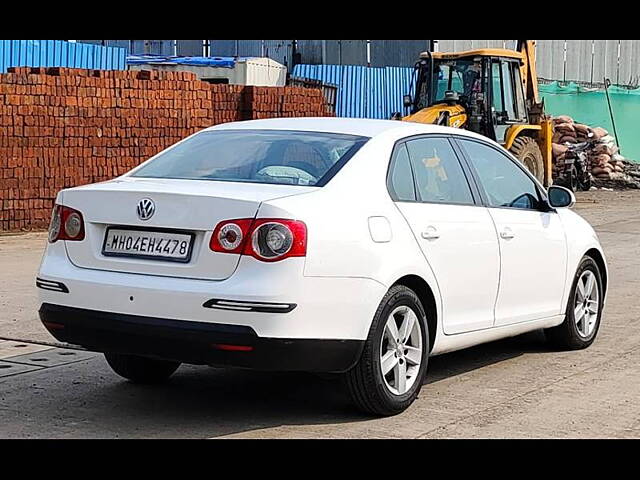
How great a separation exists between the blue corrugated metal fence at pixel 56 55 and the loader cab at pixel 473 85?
6.68m

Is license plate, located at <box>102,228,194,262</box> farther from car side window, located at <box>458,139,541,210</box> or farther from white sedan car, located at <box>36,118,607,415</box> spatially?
car side window, located at <box>458,139,541,210</box>

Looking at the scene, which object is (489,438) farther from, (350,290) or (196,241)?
(196,241)

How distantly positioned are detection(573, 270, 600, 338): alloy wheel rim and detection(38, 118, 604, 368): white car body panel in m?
1.38

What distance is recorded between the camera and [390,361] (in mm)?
6113

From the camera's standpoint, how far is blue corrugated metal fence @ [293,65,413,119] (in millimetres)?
28891

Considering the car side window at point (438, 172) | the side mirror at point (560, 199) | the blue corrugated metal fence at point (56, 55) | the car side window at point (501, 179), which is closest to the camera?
the car side window at point (438, 172)

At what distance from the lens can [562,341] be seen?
8031mm

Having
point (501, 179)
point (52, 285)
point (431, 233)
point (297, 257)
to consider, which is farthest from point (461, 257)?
point (52, 285)

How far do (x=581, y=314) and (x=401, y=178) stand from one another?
2.34 m

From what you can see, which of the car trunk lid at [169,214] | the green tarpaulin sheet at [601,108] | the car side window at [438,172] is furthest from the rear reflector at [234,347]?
the green tarpaulin sheet at [601,108]

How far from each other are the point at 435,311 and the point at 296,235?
126 cm

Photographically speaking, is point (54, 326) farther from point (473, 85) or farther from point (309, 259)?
point (473, 85)

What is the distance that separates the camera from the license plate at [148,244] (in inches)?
223

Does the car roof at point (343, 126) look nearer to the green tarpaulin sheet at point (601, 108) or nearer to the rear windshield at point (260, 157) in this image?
the rear windshield at point (260, 157)
